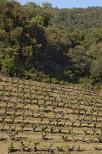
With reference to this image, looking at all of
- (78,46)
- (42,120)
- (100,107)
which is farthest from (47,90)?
(78,46)

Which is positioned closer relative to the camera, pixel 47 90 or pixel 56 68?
pixel 47 90

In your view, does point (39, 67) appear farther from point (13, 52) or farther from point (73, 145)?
point (73, 145)

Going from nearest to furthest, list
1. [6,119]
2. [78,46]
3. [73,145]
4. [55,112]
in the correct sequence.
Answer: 1. [73,145]
2. [6,119]
3. [55,112]
4. [78,46]

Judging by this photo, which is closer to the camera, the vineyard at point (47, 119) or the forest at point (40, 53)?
the vineyard at point (47, 119)

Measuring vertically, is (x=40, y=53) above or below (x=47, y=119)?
below

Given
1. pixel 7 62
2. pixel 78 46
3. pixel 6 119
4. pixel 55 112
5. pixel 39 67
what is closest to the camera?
pixel 6 119

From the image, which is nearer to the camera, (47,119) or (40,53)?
(47,119)

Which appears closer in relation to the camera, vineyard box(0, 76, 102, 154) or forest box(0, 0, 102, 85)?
vineyard box(0, 76, 102, 154)

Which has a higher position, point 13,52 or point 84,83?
point 13,52
